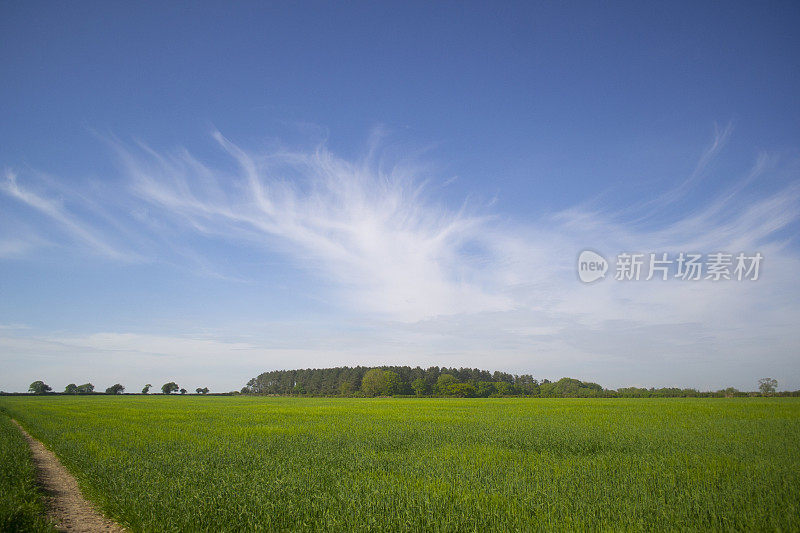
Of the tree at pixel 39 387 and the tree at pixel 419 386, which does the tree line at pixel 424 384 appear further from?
the tree at pixel 39 387

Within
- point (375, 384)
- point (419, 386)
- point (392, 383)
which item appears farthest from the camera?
point (419, 386)

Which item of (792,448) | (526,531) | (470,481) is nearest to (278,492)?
(470,481)

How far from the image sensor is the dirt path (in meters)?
8.96

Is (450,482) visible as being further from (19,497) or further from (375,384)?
(375,384)

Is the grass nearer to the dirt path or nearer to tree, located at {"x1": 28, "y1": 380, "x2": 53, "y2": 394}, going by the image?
the dirt path

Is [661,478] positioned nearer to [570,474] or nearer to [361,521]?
[570,474]

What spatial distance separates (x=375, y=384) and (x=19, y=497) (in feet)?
454

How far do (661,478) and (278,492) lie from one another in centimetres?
1055

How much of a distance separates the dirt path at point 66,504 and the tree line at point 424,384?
114m

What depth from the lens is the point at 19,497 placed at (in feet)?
32.0

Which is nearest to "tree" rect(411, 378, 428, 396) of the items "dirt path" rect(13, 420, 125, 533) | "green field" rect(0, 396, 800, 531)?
"green field" rect(0, 396, 800, 531)

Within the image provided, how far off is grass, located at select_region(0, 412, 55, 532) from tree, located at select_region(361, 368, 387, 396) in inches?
5193

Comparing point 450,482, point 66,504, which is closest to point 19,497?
point 66,504

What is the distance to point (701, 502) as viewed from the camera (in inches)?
347
